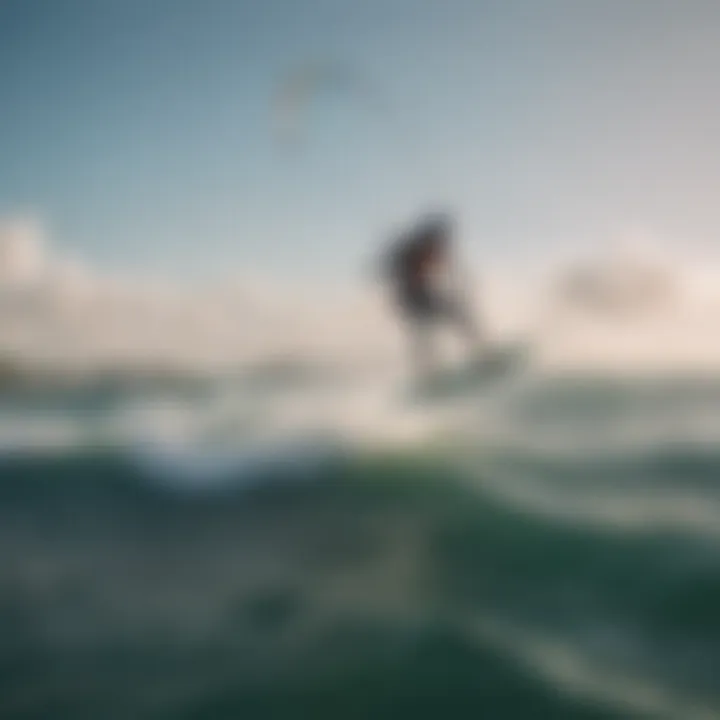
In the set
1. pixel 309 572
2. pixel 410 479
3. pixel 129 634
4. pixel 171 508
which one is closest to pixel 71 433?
pixel 171 508

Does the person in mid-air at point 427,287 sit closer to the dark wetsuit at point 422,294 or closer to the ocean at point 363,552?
the dark wetsuit at point 422,294

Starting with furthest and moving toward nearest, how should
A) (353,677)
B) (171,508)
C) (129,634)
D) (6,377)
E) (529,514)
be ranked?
1. (6,377)
2. (171,508)
3. (529,514)
4. (129,634)
5. (353,677)

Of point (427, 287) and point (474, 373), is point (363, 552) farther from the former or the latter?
point (427, 287)

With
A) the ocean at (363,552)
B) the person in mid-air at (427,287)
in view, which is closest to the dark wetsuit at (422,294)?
the person in mid-air at (427,287)

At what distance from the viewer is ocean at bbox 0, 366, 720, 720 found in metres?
1.63

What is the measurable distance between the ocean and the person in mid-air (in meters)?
0.16

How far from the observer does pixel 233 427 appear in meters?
2.15

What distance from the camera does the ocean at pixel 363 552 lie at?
1635mm

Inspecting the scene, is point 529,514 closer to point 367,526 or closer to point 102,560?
point 367,526

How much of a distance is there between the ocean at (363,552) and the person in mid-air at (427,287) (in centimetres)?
16

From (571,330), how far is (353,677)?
101 cm

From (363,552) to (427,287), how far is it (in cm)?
70

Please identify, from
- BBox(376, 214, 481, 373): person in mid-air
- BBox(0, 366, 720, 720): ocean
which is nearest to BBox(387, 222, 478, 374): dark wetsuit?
BBox(376, 214, 481, 373): person in mid-air

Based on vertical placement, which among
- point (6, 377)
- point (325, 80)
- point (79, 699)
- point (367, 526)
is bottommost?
point (79, 699)
